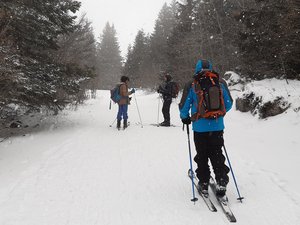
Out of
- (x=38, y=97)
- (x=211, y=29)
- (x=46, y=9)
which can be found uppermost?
(x=211, y=29)

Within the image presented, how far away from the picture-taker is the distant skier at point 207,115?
17.0ft

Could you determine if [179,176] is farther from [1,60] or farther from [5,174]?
[1,60]

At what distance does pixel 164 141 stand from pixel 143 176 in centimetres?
373

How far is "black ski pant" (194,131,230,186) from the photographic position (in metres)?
5.34

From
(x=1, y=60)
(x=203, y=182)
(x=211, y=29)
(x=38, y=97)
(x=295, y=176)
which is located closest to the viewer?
(x=203, y=182)

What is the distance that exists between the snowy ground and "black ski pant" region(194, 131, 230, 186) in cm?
46

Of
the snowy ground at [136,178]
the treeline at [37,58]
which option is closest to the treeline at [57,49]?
the treeline at [37,58]

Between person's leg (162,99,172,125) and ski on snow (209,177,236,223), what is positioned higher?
person's leg (162,99,172,125)

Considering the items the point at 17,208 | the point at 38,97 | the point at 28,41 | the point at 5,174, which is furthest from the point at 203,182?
the point at 28,41

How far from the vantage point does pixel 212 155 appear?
A: 5438mm

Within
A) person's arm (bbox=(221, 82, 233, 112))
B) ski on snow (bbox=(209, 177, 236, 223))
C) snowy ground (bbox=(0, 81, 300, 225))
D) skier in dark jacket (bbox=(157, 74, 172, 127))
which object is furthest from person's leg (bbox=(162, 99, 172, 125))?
person's arm (bbox=(221, 82, 233, 112))

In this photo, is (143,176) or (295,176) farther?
(143,176)

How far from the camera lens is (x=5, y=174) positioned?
7.06 m

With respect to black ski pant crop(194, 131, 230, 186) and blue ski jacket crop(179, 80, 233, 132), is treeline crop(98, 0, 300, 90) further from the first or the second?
black ski pant crop(194, 131, 230, 186)
